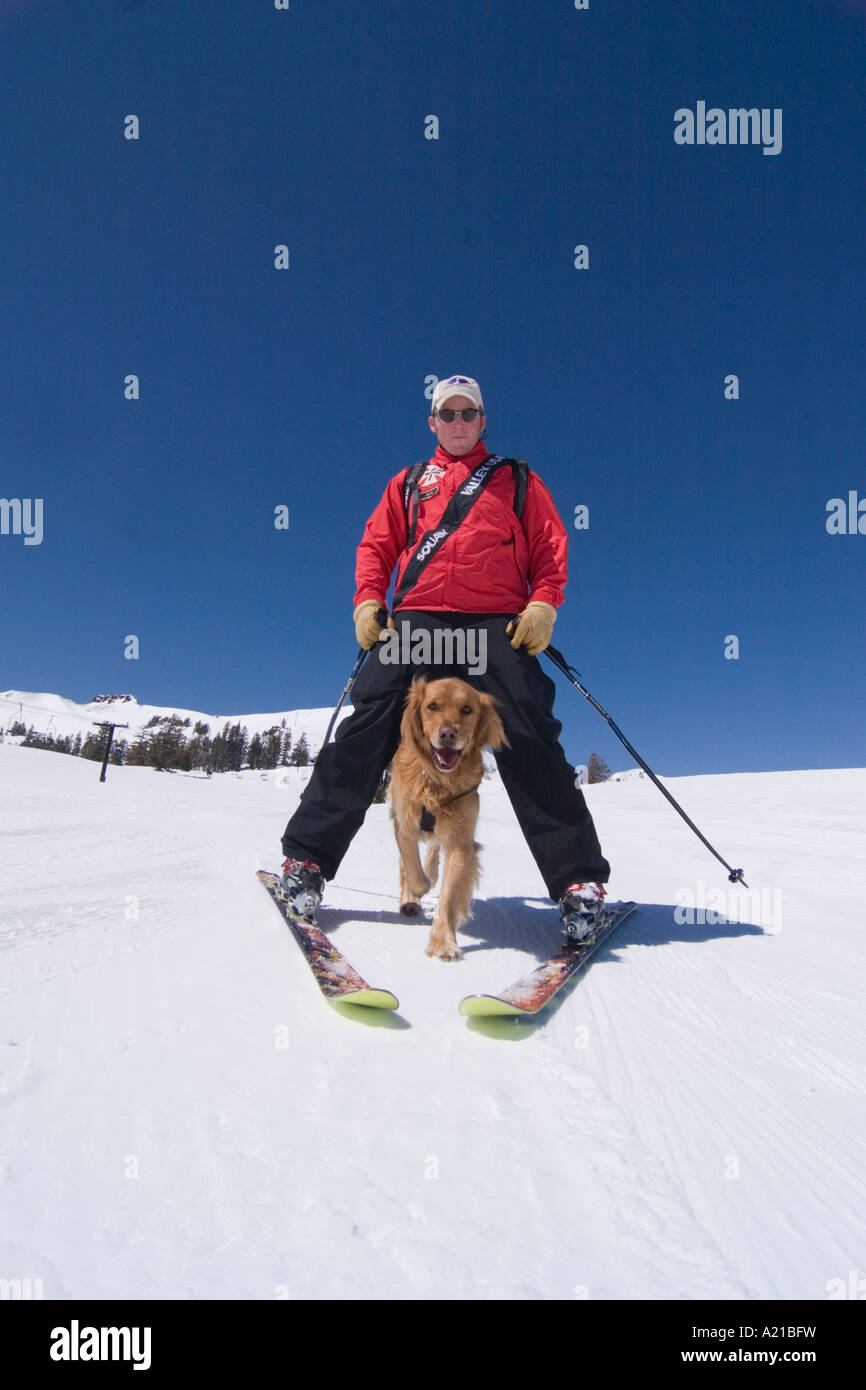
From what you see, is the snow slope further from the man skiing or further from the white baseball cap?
the white baseball cap

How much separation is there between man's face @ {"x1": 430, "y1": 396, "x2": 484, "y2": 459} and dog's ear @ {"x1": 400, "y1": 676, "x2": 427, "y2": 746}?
159 centimetres

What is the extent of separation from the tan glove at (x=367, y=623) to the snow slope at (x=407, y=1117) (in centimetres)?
166

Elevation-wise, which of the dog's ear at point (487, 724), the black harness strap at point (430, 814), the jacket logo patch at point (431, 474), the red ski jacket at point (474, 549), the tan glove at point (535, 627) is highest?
the jacket logo patch at point (431, 474)

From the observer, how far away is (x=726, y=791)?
15.5 m

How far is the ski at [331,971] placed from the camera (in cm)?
201

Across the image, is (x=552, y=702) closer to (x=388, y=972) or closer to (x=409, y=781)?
(x=409, y=781)

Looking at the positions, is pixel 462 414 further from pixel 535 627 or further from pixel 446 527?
pixel 535 627

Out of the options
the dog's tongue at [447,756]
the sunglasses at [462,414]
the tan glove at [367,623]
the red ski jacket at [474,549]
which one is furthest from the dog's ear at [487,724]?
the sunglasses at [462,414]

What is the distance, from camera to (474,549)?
3666 mm

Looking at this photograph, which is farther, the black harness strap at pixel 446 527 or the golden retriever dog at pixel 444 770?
the black harness strap at pixel 446 527

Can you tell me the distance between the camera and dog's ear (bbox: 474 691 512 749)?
356 centimetres

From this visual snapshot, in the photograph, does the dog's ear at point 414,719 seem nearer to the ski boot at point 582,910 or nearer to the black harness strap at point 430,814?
the black harness strap at point 430,814

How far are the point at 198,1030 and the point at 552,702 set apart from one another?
2.55 metres
